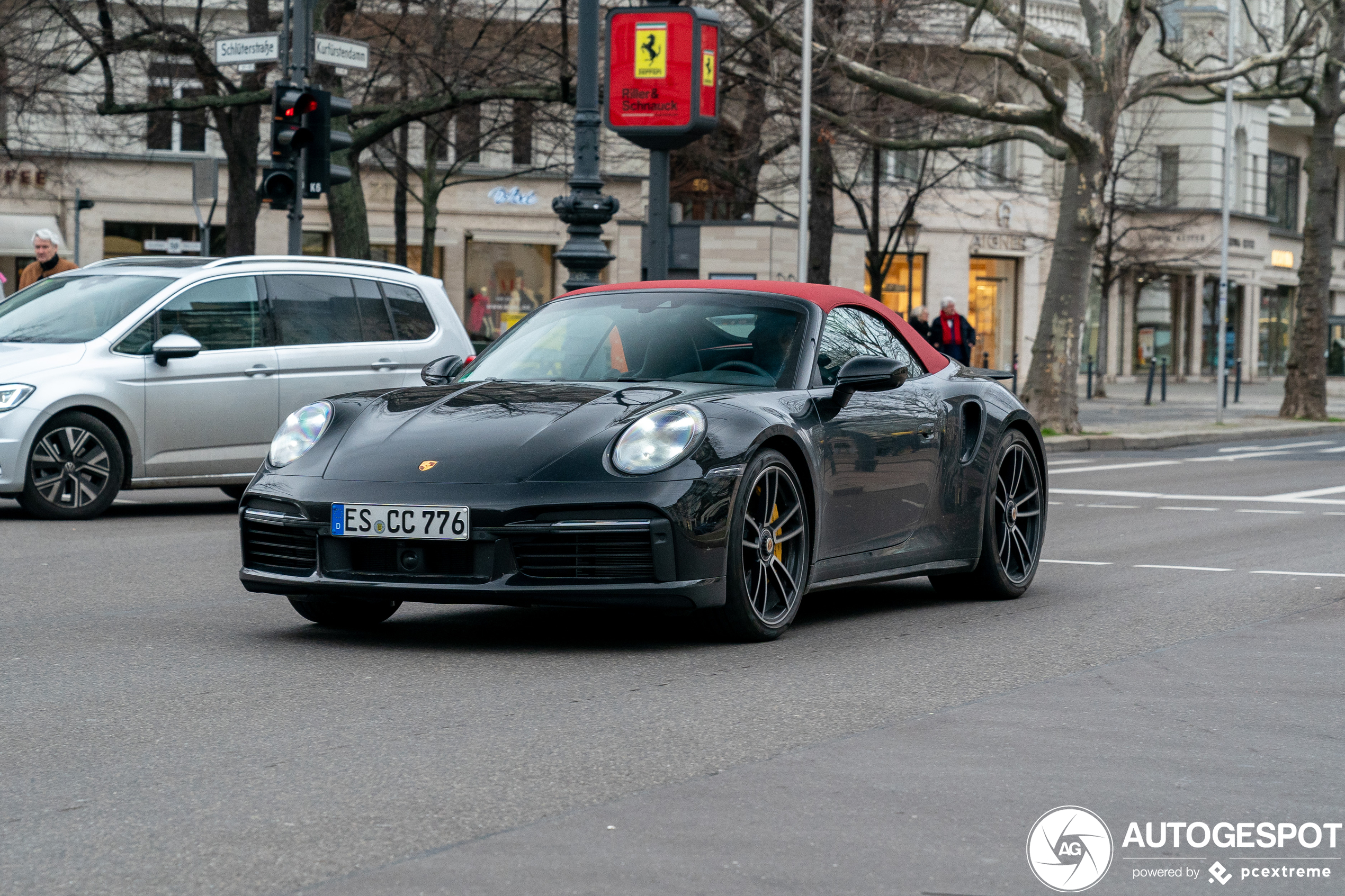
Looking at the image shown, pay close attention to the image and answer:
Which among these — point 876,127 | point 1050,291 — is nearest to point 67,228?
point 876,127

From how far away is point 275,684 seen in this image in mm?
5848

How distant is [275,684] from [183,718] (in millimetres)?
598

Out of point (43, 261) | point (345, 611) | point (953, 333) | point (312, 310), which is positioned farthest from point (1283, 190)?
point (345, 611)

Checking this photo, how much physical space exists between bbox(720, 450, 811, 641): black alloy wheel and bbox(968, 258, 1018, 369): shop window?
4130 centimetres

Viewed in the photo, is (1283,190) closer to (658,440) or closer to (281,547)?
(658,440)

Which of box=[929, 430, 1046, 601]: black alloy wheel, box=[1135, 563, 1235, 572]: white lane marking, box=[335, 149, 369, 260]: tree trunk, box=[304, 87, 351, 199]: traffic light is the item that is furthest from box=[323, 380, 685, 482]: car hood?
box=[335, 149, 369, 260]: tree trunk

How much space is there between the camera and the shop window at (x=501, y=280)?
1751 inches

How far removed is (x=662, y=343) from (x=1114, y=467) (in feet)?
45.9

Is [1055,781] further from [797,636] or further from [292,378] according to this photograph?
[292,378]

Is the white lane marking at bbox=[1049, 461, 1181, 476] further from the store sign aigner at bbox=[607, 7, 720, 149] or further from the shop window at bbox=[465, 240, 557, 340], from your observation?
the shop window at bbox=[465, 240, 557, 340]

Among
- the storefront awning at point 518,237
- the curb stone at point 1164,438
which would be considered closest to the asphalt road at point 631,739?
the curb stone at point 1164,438

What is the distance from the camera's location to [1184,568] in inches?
394

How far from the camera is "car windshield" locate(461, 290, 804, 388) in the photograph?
7.26 metres

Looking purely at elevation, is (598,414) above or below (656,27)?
below
